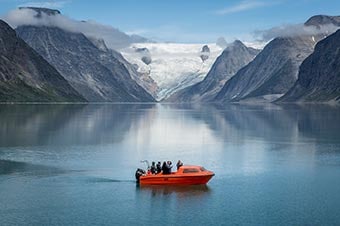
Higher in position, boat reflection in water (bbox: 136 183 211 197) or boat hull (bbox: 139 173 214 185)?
boat hull (bbox: 139 173 214 185)

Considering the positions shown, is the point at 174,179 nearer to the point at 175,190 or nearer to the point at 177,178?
the point at 177,178

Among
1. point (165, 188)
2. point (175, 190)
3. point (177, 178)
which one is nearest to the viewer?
point (175, 190)

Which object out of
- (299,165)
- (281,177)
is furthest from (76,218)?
(299,165)

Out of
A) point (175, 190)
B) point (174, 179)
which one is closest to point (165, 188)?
point (175, 190)

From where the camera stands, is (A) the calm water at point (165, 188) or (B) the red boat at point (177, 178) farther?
(B) the red boat at point (177, 178)

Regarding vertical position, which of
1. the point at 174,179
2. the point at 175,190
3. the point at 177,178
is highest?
the point at 177,178

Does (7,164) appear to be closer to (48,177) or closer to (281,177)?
(48,177)

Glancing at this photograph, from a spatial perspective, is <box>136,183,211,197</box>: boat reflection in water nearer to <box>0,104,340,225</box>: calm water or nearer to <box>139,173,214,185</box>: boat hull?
<box>0,104,340,225</box>: calm water

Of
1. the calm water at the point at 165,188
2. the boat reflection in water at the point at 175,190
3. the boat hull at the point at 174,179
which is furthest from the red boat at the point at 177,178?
the calm water at the point at 165,188

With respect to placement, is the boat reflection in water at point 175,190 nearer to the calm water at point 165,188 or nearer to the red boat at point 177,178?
the calm water at point 165,188

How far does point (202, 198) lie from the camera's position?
199 feet

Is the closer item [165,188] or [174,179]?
[165,188]

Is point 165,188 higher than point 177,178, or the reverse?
point 177,178

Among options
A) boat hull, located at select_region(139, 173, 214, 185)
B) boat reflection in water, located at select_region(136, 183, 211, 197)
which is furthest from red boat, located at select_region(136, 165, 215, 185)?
boat reflection in water, located at select_region(136, 183, 211, 197)
